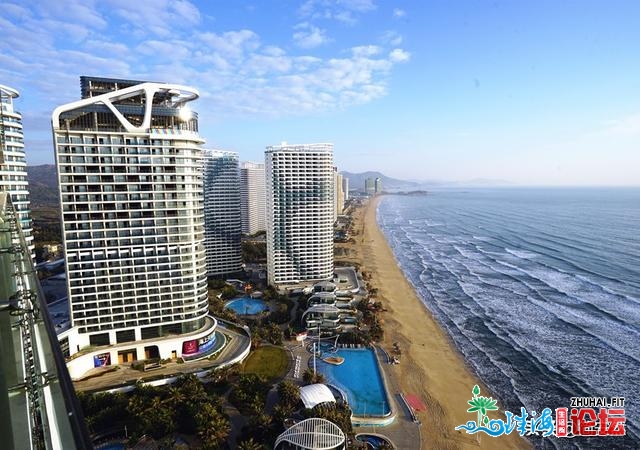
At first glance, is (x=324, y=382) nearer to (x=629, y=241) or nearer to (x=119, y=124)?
(x=119, y=124)

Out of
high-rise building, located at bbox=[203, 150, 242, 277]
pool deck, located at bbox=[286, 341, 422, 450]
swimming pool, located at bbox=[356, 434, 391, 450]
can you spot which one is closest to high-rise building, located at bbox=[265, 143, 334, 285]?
high-rise building, located at bbox=[203, 150, 242, 277]

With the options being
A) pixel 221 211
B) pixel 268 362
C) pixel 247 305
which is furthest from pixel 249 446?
pixel 221 211

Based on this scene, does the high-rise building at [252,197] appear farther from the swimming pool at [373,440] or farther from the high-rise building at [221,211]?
the swimming pool at [373,440]

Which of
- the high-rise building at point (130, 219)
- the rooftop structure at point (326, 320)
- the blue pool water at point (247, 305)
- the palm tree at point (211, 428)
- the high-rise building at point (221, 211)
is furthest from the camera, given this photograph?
the high-rise building at point (221, 211)

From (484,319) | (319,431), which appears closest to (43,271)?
(319,431)

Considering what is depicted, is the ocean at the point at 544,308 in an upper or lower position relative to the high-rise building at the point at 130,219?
lower

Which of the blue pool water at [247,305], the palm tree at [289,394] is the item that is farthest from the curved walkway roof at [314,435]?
the blue pool water at [247,305]
